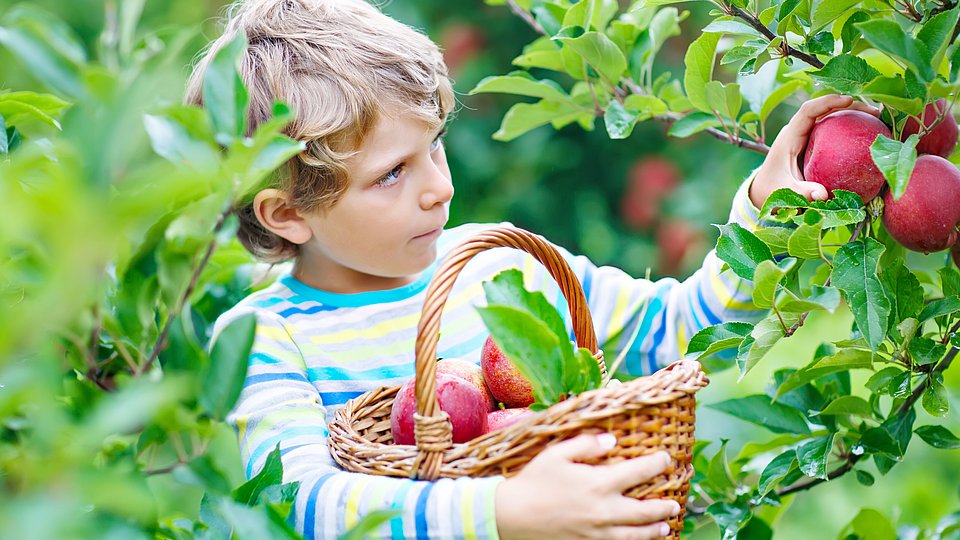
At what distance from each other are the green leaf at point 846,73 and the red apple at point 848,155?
0.21 ft

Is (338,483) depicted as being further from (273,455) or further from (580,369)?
(580,369)

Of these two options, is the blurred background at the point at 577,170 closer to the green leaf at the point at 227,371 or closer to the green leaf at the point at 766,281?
the green leaf at the point at 766,281

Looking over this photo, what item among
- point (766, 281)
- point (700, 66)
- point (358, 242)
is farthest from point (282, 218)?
point (766, 281)

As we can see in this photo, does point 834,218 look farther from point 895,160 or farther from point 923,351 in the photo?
point 923,351

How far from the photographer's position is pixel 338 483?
36.4 inches

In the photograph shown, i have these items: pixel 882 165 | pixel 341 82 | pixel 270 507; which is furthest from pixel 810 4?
pixel 270 507

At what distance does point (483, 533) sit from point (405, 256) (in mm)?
492

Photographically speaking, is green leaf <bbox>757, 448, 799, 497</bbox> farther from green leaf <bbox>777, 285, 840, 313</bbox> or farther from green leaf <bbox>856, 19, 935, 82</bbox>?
green leaf <bbox>856, 19, 935, 82</bbox>

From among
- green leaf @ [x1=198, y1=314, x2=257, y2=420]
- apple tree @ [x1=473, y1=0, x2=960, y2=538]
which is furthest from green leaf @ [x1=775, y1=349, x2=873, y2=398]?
green leaf @ [x1=198, y1=314, x2=257, y2=420]

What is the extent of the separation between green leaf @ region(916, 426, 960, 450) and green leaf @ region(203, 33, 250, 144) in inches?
32.8

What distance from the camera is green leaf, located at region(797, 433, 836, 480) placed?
1.03 metres

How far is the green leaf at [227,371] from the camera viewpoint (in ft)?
2.22

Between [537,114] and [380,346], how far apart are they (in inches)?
15.0

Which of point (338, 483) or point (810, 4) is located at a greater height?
point (810, 4)
